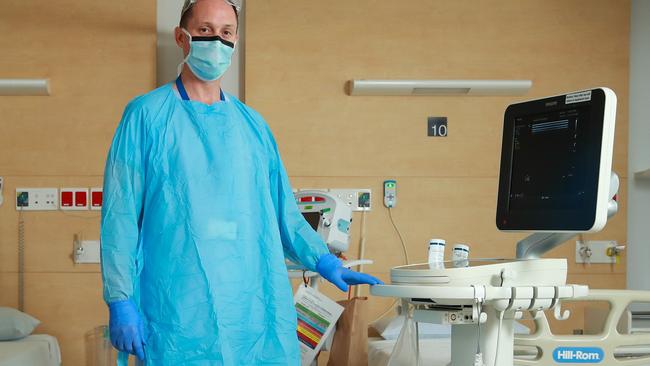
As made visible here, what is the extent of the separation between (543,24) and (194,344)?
3.32m

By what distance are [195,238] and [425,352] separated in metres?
1.28

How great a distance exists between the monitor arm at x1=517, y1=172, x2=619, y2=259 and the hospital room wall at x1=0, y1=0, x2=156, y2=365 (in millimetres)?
2928

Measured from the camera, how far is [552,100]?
86.0 inches

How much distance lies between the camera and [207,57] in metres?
2.34

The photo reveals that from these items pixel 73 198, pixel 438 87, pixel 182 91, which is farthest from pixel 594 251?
pixel 182 91

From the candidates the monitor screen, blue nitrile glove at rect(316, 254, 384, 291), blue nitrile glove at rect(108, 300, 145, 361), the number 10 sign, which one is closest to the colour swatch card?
blue nitrile glove at rect(316, 254, 384, 291)

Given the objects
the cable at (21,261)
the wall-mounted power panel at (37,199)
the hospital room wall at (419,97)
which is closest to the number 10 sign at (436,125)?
the hospital room wall at (419,97)

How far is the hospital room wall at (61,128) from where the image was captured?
4.62m

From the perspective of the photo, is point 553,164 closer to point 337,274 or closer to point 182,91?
point 337,274

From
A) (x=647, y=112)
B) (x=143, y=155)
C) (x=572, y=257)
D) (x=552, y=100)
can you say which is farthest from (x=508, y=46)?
(x=143, y=155)

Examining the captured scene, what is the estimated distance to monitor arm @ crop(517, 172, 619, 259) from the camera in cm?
214

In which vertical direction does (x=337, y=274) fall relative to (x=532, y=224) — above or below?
below

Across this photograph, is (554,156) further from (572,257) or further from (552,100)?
(572,257)

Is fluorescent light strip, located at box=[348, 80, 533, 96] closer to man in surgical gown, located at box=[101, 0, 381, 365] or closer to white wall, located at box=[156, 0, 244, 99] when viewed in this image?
white wall, located at box=[156, 0, 244, 99]
